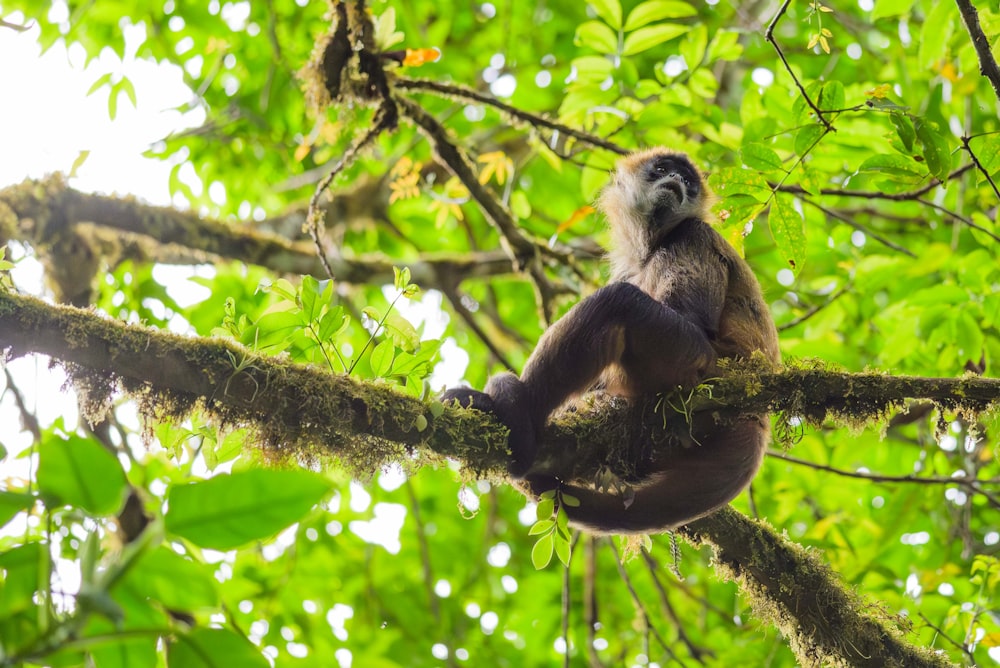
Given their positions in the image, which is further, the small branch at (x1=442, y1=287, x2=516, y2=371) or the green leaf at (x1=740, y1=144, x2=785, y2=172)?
the small branch at (x1=442, y1=287, x2=516, y2=371)

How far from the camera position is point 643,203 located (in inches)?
214

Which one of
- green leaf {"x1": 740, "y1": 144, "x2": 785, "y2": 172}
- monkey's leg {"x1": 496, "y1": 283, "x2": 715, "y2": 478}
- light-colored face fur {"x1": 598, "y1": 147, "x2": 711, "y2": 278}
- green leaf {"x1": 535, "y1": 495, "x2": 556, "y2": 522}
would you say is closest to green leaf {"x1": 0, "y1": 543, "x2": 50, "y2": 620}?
monkey's leg {"x1": 496, "y1": 283, "x2": 715, "y2": 478}

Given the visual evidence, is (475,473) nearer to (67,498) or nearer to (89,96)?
(67,498)

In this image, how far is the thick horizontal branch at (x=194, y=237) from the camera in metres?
6.25

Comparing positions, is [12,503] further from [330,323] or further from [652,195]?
[652,195]

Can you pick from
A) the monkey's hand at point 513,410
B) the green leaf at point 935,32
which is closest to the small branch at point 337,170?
the monkey's hand at point 513,410

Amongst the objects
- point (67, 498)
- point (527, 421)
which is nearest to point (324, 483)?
point (67, 498)

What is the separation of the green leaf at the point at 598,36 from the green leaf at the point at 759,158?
167 centimetres

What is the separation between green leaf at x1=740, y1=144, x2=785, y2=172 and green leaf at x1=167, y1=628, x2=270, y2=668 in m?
2.99

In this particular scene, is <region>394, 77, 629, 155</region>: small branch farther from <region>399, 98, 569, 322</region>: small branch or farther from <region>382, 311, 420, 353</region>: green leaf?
<region>382, 311, 420, 353</region>: green leaf

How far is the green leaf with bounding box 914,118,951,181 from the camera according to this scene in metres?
3.31

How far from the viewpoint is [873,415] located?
3365 mm

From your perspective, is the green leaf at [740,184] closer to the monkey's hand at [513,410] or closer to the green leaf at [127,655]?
the monkey's hand at [513,410]

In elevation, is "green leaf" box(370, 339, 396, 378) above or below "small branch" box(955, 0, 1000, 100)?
A: below
